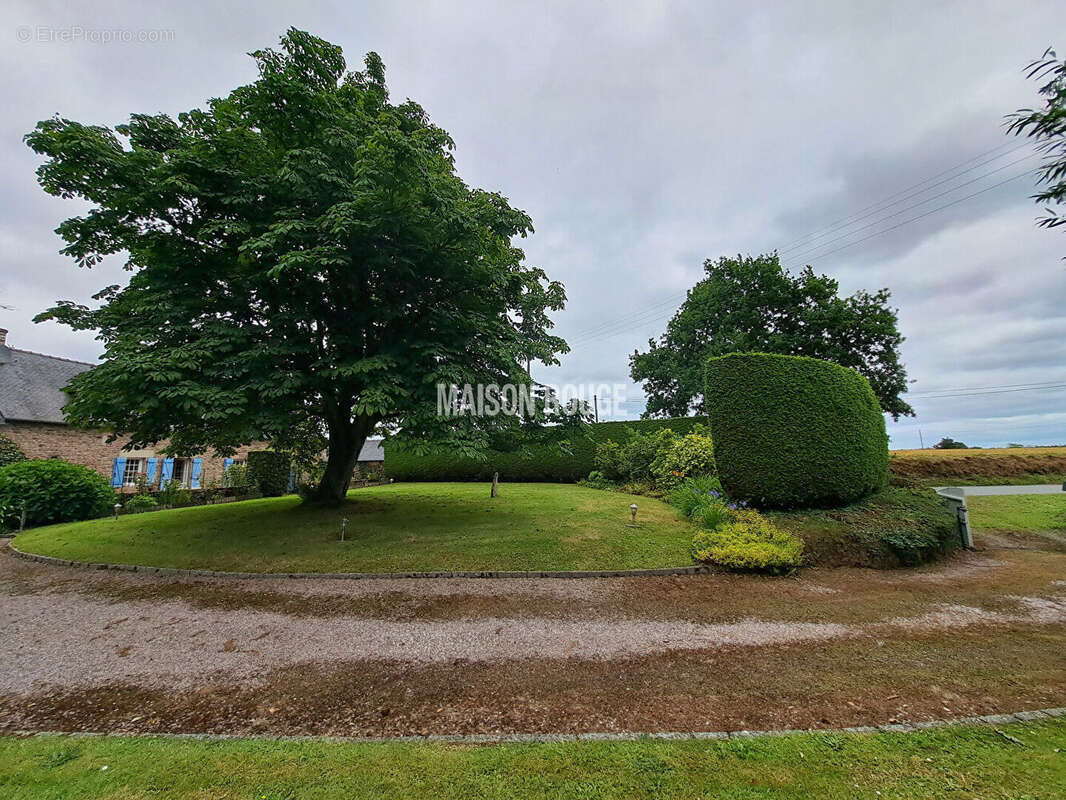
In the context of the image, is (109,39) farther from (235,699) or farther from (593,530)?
(593,530)

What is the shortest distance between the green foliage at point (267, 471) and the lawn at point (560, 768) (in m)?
16.7

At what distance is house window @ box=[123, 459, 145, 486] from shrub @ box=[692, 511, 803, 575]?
23.8 meters

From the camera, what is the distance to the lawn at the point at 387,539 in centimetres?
664

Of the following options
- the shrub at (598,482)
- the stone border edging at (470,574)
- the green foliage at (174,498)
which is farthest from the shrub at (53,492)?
the shrub at (598,482)

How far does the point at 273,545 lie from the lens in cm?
764

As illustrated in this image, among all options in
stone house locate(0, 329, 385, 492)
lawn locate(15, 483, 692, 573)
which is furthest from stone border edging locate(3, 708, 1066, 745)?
stone house locate(0, 329, 385, 492)

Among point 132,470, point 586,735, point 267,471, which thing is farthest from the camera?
point 132,470

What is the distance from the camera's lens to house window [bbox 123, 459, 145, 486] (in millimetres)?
18109

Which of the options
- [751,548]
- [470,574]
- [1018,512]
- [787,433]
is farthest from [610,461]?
[470,574]

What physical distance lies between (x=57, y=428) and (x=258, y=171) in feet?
55.8

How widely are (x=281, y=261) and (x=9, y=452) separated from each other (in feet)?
53.7

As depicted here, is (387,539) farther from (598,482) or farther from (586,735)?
(598,482)

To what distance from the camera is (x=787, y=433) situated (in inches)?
313

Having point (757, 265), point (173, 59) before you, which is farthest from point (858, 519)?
point (757, 265)
